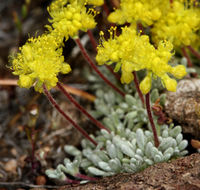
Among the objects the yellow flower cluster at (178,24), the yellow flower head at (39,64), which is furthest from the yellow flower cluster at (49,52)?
the yellow flower cluster at (178,24)

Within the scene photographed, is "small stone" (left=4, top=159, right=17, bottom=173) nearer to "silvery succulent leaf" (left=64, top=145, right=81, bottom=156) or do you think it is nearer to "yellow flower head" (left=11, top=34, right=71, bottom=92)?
"silvery succulent leaf" (left=64, top=145, right=81, bottom=156)

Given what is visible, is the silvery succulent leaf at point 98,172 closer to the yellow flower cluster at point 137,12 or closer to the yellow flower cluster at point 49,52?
the yellow flower cluster at point 49,52

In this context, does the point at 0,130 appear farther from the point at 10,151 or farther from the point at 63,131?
the point at 63,131

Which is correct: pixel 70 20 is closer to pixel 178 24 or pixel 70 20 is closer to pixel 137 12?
pixel 137 12

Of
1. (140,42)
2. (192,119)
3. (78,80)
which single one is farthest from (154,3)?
(78,80)

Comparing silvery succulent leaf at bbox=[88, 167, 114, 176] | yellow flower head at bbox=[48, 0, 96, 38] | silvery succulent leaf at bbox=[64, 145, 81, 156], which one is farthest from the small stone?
yellow flower head at bbox=[48, 0, 96, 38]

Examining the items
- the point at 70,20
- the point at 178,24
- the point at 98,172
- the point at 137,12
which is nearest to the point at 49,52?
the point at 70,20
